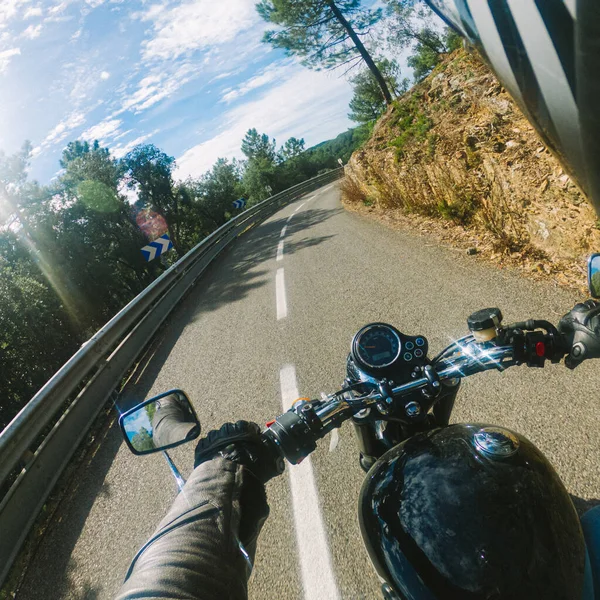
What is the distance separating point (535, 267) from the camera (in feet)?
16.1

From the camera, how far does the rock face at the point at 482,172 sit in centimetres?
484

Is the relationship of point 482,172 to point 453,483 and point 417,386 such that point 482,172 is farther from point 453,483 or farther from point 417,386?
point 453,483

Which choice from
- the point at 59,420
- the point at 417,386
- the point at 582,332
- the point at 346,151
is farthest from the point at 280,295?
the point at 346,151

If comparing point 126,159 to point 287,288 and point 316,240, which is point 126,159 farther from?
point 287,288

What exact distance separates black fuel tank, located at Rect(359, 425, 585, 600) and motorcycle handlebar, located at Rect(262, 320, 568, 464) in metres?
0.24

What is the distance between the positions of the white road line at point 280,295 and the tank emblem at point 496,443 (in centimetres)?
468

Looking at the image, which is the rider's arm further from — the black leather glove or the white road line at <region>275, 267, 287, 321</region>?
the white road line at <region>275, 267, 287, 321</region>

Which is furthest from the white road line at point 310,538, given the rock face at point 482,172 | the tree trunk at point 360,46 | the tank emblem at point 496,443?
the tree trunk at point 360,46

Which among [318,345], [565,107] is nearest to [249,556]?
[565,107]

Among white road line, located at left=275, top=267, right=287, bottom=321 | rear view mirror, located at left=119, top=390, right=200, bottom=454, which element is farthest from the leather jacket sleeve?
white road line, located at left=275, top=267, right=287, bottom=321

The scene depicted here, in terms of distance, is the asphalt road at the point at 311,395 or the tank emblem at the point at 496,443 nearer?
the tank emblem at the point at 496,443

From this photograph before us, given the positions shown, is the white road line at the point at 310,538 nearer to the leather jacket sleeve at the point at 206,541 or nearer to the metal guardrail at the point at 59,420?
the leather jacket sleeve at the point at 206,541

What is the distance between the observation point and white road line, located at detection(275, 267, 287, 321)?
599 centimetres

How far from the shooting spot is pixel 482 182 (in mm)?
6352
